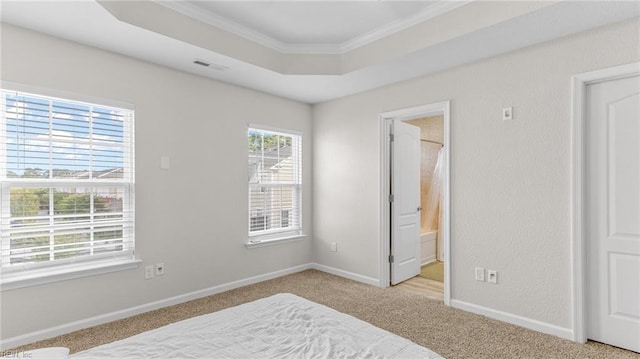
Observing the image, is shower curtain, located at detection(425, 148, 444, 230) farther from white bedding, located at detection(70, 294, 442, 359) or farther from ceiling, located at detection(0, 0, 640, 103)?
white bedding, located at detection(70, 294, 442, 359)

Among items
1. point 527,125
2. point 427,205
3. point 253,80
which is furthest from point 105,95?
point 427,205

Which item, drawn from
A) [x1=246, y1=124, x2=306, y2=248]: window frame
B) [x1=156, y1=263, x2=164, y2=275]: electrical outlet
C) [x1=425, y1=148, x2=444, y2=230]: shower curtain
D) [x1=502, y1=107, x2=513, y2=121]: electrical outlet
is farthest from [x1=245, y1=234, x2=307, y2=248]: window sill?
[x1=502, y1=107, x2=513, y2=121]: electrical outlet

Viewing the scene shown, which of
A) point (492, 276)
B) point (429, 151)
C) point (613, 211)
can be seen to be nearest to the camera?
point (613, 211)

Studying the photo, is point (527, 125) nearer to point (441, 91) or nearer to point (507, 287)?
point (441, 91)

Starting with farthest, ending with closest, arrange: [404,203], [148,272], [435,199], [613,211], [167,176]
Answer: [435,199], [404,203], [167,176], [148,272], [613,211]

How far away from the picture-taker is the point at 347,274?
420 cm

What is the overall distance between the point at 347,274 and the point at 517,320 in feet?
6.43

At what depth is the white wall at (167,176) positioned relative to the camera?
98.0 inches

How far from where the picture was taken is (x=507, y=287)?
2852mm

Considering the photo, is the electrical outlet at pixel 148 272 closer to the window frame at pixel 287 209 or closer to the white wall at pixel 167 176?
the white wall at pixel 167 176

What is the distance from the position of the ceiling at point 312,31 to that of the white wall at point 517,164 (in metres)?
0.16

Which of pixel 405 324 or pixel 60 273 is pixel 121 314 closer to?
pixel 60 273

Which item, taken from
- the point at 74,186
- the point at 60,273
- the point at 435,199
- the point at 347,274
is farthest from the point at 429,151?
the point at 60,273

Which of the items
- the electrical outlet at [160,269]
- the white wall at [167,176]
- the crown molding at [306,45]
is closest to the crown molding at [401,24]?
the crown molding at [306,45]
